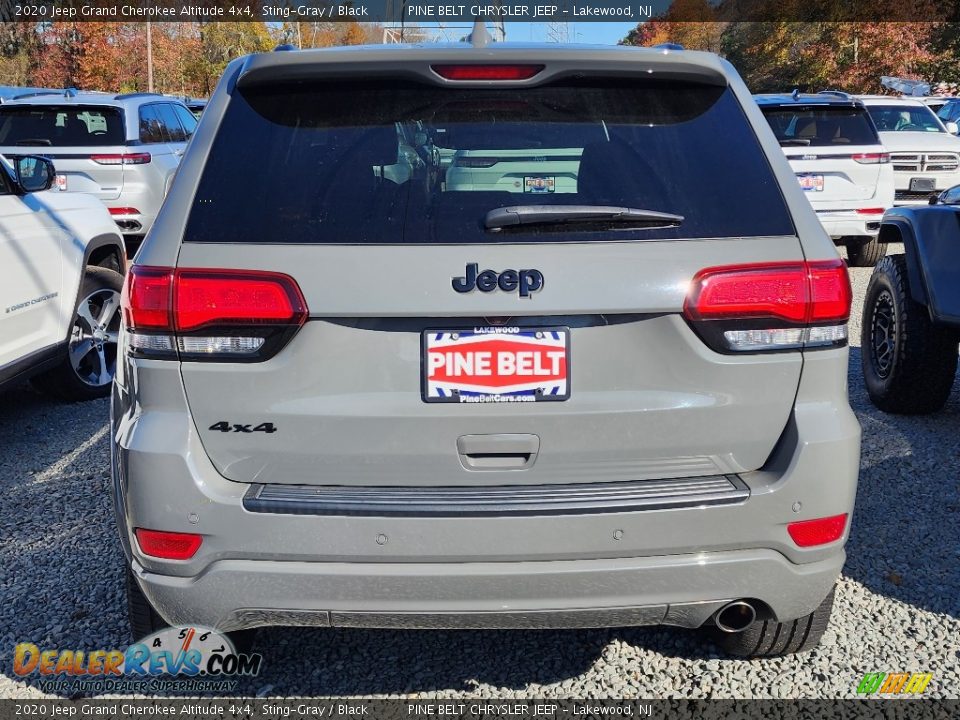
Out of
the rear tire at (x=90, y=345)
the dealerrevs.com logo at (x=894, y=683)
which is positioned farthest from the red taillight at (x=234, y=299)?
the rear tire at (x=90, y=345)

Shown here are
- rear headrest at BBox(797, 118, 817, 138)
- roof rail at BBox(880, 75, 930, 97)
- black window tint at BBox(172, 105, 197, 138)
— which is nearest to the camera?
rear headrest at BBox(797, 118, 817, 138)

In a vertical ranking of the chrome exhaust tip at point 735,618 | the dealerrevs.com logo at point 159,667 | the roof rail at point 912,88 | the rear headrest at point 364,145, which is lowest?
the dealerrevs.com logo at point 159,667

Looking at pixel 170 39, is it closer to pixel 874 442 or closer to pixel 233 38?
pixel 233 38

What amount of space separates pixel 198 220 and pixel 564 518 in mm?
1116

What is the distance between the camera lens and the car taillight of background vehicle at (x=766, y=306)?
7.38ft

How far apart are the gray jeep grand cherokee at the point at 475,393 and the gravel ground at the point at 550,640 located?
1.89 feet

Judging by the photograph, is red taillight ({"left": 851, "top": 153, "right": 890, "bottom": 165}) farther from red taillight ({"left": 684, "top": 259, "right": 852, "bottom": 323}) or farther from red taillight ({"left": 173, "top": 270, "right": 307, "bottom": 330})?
red taillight ({"left": 173, "top": 270, "right": 307, "bottom": 330})

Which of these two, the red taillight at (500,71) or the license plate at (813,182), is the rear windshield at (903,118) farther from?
the red taillight at (500,71)

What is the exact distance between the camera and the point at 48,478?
179 inches

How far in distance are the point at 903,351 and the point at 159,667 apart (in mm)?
4045

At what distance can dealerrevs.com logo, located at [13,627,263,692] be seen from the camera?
111 inches

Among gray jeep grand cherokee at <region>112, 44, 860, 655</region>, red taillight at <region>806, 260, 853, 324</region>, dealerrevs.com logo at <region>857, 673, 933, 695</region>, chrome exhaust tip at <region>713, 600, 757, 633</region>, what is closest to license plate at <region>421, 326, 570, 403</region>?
gray jeep grand cherokee at <region>112, 44, 860, 655</region>

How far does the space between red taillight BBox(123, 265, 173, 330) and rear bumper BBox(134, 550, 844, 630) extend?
594 mm

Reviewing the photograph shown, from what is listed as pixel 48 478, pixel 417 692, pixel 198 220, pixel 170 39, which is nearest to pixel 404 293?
pixel 198 220
